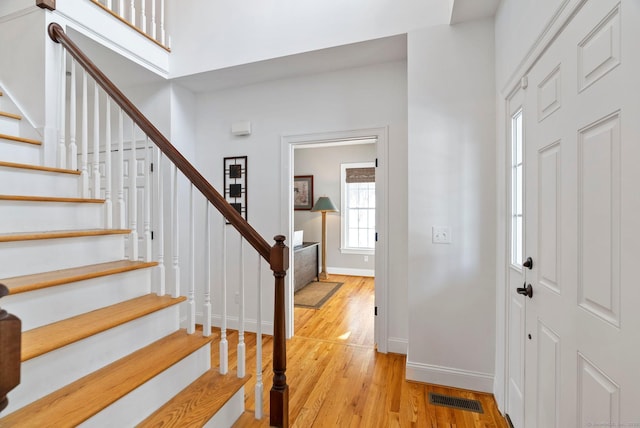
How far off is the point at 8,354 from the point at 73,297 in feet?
4.30

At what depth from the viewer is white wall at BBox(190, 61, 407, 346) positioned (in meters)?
2.70

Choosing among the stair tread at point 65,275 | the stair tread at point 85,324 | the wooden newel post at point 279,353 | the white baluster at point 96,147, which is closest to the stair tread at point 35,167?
the white baluster at point 96,147

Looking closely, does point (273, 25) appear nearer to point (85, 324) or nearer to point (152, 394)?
point (85, 324)

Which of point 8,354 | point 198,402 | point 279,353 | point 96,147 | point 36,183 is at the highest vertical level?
point 96,147

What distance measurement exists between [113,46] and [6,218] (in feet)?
5.97

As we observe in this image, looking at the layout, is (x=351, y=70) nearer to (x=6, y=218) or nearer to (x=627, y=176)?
(x=627, y=176)

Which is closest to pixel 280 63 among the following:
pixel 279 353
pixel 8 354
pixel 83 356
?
pixel 279 353

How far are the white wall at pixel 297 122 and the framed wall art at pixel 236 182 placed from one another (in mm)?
65

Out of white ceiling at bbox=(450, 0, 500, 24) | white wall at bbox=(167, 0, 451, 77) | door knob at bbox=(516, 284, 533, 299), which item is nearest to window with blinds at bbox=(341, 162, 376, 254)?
white wall at bbox=(167, 0, 451, 77)

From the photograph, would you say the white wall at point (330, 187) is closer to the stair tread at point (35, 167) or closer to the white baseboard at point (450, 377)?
the white baseboard at point (450, 377)

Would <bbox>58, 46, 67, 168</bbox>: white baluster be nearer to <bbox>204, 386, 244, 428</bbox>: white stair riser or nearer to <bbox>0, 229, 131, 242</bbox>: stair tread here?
<bbox>0, 229, 131, 242</bbox>: stair tread

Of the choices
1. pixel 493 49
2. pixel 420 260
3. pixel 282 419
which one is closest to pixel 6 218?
pixel 282 419

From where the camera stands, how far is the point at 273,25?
8.79ft

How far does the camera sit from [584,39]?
1.00m
